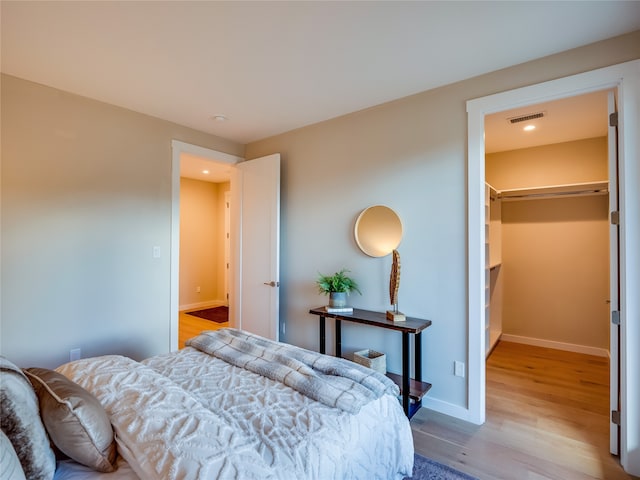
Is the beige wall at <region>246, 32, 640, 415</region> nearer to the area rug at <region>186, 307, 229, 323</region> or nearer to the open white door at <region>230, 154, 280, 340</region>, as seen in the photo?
the open white door at <region>230, 154, 280, 340</region>

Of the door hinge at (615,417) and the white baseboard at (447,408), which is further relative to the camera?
the white baseboard at (447,408)

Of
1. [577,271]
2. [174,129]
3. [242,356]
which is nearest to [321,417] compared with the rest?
[242,356]

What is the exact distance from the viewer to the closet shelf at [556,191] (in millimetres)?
3574

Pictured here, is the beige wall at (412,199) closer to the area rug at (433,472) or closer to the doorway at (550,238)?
the area rug at (433,472)

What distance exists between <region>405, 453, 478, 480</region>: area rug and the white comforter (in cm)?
21

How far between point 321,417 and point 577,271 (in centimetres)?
409

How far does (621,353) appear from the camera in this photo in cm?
189

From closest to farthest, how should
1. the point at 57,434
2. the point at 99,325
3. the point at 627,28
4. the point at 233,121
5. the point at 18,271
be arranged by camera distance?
the point at 57,434 < the point at 627,28 < the point at 18,271 < the point at 99,325 < the point at 233,121

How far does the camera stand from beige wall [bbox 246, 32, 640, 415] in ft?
7.92

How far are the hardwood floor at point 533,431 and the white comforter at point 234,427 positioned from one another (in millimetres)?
616

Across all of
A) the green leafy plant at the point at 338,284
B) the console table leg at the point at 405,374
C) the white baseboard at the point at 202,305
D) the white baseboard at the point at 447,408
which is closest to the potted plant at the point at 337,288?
the green leafy plant at the point at 338,284

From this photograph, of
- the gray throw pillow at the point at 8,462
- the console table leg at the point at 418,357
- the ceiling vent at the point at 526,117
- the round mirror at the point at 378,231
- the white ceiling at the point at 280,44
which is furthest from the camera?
the ceiling vent at the point at 526,117

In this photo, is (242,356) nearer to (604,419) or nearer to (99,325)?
(99,325)

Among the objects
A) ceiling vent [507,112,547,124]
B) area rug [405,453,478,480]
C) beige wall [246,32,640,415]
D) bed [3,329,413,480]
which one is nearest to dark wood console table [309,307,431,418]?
beige wall [246,32,640,415]
